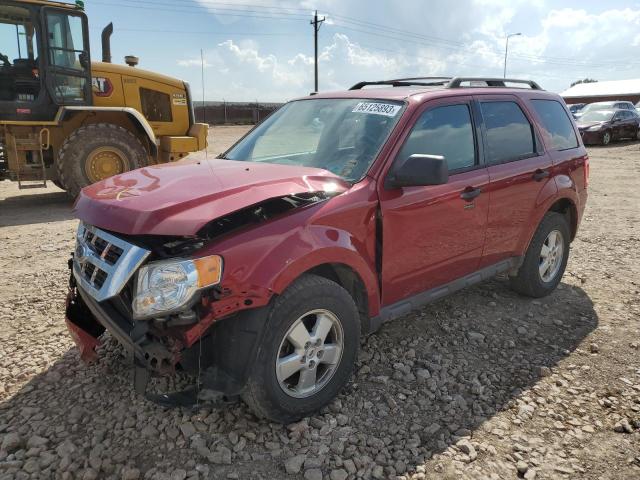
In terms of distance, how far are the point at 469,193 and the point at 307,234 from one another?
1539 mm

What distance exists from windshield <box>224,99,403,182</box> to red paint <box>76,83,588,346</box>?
0.11 m

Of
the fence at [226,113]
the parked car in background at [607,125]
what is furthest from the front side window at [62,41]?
the fence at [226,113]

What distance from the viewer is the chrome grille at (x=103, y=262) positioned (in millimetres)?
2439

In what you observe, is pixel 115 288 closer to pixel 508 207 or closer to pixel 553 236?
pixel 508 207

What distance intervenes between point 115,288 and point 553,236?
3.89m

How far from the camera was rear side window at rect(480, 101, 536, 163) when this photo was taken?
3.96 metres

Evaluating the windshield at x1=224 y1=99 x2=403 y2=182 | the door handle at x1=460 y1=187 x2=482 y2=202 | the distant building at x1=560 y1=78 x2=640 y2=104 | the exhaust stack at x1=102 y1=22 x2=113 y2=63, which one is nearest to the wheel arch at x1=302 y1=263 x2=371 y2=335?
the windshield at x1=224 y1=99 x2=403 y2=182

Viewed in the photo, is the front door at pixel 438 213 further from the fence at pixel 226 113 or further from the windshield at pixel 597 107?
the fence at pixel 226 113

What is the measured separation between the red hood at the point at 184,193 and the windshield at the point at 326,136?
0.78ft

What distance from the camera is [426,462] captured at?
260 cm

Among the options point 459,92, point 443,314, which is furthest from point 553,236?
point 459,92

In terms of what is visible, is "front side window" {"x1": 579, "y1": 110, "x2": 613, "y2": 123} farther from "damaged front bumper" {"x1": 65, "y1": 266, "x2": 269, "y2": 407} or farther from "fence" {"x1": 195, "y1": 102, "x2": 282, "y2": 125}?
"damaged front bumper" {"x1": 65, "y1": 266, "x2": 269, "y2": 407}

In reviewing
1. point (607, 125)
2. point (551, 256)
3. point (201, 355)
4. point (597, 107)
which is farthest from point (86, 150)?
point (597, 107)

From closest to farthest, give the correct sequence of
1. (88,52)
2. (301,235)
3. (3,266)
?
(301,235) → (3,266) → (88,52)
